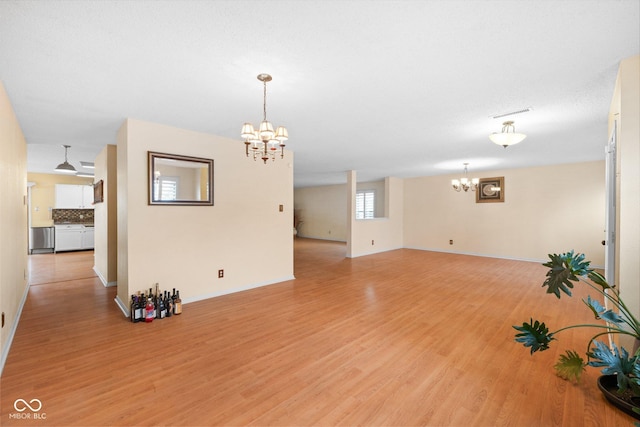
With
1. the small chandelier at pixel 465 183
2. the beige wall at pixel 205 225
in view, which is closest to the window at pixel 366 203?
the small chandelier at pixel 465 183

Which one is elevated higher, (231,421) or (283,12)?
(283,12)

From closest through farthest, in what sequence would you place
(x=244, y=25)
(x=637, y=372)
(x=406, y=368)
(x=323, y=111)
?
1. (x=637, y=372)
2. (x=244, y=25)
3. (x=406, y=368)
4. (x=323, y=111)

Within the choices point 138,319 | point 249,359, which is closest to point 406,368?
point 249,359

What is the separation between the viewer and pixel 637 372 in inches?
57.7

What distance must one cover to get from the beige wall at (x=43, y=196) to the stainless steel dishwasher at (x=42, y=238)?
37 centimetres

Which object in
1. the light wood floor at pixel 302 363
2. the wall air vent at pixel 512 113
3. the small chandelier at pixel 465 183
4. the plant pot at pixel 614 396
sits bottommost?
the light wood floor at pixel 302 363

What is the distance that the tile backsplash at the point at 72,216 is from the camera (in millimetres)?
7965

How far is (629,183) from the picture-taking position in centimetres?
199

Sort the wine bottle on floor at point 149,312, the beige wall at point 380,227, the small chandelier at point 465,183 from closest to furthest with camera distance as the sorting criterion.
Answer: the wine bottle on floor at point 149,312 < the small chandelier at point 465,183 < the beige wall at point 380,227

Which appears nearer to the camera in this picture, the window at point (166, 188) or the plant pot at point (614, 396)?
the plant pot at point (614, 396)

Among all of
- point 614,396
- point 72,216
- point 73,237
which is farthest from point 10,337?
point 72,216

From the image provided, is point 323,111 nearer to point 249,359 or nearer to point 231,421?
point 249,359

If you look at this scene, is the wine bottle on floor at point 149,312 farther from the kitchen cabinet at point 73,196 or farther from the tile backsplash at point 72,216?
the kitchen cabinet at point 73,196

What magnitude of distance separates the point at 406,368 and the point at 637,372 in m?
1.33
